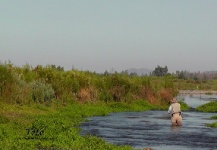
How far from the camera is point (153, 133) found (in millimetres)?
25750

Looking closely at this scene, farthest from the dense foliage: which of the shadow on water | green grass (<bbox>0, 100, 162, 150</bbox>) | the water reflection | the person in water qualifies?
the person in water

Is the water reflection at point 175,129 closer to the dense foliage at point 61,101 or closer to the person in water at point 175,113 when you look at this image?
the person in water at point 175,113

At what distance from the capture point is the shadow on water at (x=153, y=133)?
840 inches

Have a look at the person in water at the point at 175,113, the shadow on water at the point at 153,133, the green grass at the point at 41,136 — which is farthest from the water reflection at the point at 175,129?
the green grass at the point at 41,136

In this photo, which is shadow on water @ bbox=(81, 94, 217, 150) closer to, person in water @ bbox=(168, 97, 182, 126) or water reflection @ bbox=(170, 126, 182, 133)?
water reflection @ bbox=(170, 126, 182, 133)

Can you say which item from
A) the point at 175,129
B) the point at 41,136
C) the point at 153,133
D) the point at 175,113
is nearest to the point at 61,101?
the point at 175,113

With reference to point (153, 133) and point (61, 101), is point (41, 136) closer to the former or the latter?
point (153, 133)

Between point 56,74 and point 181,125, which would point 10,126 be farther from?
point 56,74

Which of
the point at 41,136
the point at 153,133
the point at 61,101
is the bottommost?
the point at 153,133

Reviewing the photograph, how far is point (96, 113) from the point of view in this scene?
37188 mm

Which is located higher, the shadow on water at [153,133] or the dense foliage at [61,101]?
the dense foliage at [61,101]

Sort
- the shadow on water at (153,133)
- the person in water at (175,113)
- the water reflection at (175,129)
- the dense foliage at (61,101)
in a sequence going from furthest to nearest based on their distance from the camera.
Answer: the person in water at (175,113) < the water reflection at (175,129) < the shadow on water at (153,133) < the dense foliage at (61,101)

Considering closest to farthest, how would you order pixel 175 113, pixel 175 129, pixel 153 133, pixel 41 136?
pixel 41 136 → pixel 153 133 → pixel 175 129 → pixel 175 113

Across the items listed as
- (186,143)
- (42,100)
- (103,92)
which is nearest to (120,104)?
(103,92)
